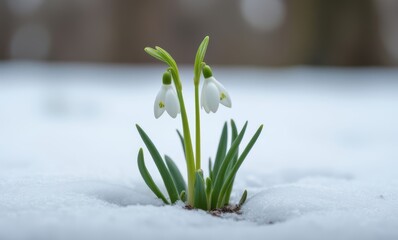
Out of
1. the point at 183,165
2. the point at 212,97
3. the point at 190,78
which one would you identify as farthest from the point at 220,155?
the point at 190,78

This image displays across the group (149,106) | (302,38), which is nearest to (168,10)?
(302,38)

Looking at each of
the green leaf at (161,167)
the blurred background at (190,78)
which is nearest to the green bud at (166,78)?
the green leaf at (161,167)

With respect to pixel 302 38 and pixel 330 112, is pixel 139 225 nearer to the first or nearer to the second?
pixel 330 112

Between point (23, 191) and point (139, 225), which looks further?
point (23, 191)

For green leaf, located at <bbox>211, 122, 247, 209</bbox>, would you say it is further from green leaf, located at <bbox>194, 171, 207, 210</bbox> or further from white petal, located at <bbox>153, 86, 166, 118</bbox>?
white petal, located at <bbox>153, 86, 166, 118</bbox>

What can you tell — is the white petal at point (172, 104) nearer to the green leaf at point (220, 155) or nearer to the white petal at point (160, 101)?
the white petal at point (160, 101)

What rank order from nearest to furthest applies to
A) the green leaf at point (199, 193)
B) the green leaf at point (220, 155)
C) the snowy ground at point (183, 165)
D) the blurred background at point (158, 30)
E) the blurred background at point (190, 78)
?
1. the snowy ground at point (183, 165)
2. the green leaf at point (199, 193)
3. the green leaf at point (220, 155)
4. the blurred background at point (190, 78)
5. the blurred background at point (158, 30)

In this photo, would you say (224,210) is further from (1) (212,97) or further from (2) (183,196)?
(1) (212,97)
